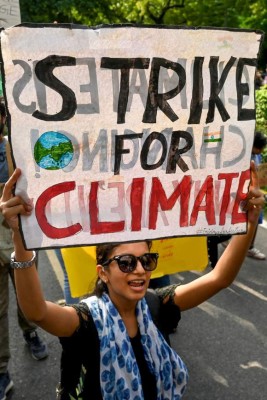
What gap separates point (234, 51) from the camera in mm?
1627

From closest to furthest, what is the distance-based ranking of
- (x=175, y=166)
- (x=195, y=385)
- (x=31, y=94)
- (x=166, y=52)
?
1. (x=31, y=94)
2. (x=166, y=52)
3. (x=175, y=166)
4. (x=195, y=385)

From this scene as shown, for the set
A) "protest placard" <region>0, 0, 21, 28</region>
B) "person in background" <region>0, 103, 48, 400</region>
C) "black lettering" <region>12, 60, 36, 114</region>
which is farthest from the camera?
"protest placard" <region>0, 0, 21, 28</region>

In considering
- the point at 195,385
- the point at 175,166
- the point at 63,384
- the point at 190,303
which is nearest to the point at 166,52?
the point at 175,166

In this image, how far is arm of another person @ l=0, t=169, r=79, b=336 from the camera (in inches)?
58.0

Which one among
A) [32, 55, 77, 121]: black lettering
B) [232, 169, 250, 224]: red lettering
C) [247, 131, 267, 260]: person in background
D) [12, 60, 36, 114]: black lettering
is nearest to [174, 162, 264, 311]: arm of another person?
[232, 169, 250, 224]: red lettering

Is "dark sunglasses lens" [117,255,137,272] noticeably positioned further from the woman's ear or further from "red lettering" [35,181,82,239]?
"red lettering" [35,181,82,239]

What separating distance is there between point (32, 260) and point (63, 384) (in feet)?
1.64

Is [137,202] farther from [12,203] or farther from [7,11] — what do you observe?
[7,11]

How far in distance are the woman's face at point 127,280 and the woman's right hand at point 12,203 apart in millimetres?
434

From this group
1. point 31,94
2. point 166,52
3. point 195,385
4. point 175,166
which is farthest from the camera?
point 195,385

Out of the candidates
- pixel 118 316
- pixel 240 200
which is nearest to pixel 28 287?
pixel 118 316

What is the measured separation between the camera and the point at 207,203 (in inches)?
68.1

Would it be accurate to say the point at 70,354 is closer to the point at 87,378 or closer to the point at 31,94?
the point at 87,378

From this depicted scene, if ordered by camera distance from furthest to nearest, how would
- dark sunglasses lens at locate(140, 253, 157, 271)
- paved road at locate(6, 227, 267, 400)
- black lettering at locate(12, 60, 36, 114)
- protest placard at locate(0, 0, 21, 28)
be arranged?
protest placard at locate(0, 0, 21, 28), paved road at locate(6, 227, 267, 400), dark sunglasses lens at locate(140, 253, 157, 271), black lettering at locate(12, 60, 36, 114)
